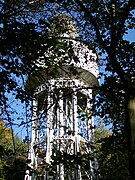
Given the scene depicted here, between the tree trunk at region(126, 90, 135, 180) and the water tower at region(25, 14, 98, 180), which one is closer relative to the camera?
the tree trunk at region(126, 90, 135, 180)

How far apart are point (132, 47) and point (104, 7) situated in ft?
2.76

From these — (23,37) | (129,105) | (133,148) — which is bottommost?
(133,148)

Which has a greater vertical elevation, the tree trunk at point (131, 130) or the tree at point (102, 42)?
the tree at point (102, 42)

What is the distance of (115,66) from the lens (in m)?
4.61

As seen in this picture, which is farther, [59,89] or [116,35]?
[59,89]

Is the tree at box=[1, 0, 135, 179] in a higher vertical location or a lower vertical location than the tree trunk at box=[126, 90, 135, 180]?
higher

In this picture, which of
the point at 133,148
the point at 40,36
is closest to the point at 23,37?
the point at 40,36

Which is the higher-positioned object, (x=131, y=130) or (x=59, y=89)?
(x=59, y=89)

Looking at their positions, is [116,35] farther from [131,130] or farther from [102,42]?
[131,130]

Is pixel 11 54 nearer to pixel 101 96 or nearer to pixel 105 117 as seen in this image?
pixel 101 96

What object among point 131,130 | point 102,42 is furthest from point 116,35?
point 131,130

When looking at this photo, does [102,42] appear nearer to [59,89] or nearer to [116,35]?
[116,35]

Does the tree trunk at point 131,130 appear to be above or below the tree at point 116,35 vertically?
below

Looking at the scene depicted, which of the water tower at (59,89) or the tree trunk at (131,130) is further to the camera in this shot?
the water tower at (59,89)
